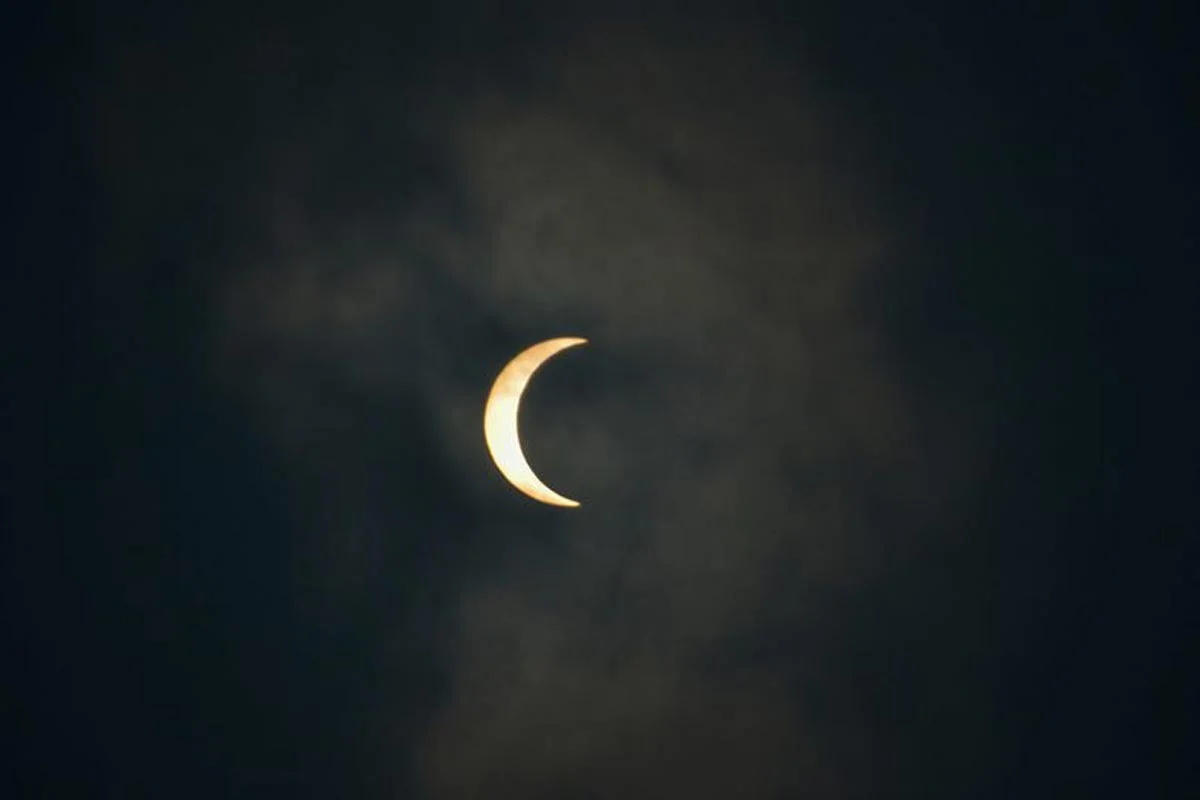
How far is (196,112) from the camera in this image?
12.7 ft

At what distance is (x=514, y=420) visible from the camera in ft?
12.4

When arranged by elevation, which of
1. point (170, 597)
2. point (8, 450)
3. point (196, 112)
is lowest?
point (170, 597)

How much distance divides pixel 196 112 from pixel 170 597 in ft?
7.01

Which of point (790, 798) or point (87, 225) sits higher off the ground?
point (87, 225)

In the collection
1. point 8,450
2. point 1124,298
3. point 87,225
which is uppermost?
point 87,225

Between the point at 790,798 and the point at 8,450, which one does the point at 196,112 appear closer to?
the point at 8,450

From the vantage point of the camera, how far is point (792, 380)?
3.86 meters

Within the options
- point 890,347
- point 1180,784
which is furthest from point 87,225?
point 1180,784

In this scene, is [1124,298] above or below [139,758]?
above

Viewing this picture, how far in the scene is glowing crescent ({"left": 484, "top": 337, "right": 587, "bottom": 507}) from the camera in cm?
371

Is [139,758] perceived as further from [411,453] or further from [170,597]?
[411,453]

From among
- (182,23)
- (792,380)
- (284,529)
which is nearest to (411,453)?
(284,529)

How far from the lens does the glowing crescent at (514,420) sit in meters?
3.71

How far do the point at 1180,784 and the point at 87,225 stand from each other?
5.27 meters
